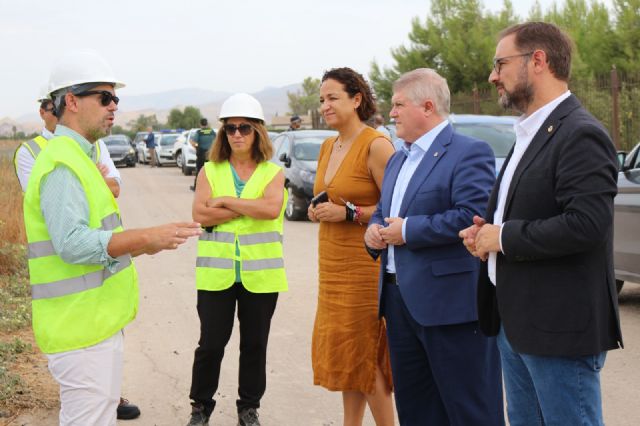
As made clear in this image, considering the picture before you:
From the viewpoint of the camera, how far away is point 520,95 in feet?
11.4

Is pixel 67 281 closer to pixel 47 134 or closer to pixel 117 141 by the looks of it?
pixel 47 134

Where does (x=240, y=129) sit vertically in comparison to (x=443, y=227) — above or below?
above

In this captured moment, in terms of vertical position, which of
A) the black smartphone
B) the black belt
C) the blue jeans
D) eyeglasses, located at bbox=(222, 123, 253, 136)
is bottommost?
the blue jeans

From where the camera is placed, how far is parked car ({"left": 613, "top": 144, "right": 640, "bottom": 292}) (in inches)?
325

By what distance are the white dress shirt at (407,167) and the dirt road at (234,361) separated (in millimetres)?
1674

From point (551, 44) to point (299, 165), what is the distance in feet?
45.3

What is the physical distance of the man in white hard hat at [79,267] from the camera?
3.54 meters

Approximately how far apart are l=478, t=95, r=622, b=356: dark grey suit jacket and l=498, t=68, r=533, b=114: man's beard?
0.44 feet

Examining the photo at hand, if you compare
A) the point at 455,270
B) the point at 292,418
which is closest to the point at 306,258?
the point at 292,418

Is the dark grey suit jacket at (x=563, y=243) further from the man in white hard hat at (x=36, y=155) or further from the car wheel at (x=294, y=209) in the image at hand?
the car wheel at (x=294, y=209)

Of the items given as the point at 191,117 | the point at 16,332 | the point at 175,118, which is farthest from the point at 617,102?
the point at 175,118

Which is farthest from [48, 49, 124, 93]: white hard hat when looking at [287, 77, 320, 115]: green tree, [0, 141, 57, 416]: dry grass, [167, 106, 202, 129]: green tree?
[287, 77, 320, 115]: green tree

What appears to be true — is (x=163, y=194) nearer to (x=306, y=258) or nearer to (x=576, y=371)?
(x=306, y=258)

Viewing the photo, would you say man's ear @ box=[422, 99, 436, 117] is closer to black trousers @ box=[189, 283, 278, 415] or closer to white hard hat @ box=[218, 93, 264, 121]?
white hard hat @ box=[218, 93, 264, 121]
